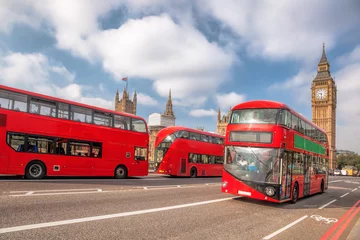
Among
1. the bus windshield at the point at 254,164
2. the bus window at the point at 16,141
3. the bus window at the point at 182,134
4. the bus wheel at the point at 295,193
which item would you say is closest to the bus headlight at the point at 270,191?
the bus windshield at the point at 254,164

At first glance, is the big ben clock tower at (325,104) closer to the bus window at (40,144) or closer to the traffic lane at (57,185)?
the traffic lane at (57,185)

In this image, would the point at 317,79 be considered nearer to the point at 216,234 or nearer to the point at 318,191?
the point at 318,191

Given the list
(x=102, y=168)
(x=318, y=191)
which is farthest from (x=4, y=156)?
(x=318, y=191)

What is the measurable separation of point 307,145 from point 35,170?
13406 millimetres

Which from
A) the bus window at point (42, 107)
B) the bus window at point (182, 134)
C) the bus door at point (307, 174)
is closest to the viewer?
the bus door at point (307, 174)

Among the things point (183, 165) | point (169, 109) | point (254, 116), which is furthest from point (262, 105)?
point (169, 109)

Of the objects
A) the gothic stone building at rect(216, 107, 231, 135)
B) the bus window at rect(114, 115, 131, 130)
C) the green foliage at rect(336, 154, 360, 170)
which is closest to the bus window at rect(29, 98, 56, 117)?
the bus window at rect(114, 115, 131, 130)

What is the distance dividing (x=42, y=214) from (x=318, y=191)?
1511cm

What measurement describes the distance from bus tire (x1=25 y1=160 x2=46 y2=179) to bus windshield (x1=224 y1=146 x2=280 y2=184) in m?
9.29

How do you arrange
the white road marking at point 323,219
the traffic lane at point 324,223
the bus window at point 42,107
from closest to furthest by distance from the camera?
1. the traffic lane at point 324,223
2. the white road marking at point 323,219
3. the bus window at point 42,107

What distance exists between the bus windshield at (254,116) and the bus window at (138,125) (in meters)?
8.69

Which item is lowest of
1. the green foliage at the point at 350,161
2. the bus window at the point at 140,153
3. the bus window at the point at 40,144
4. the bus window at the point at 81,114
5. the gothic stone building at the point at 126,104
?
the green foliage at the point at 350,161

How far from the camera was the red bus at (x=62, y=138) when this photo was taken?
13.2 metres

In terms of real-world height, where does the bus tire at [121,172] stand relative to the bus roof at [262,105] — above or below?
below
